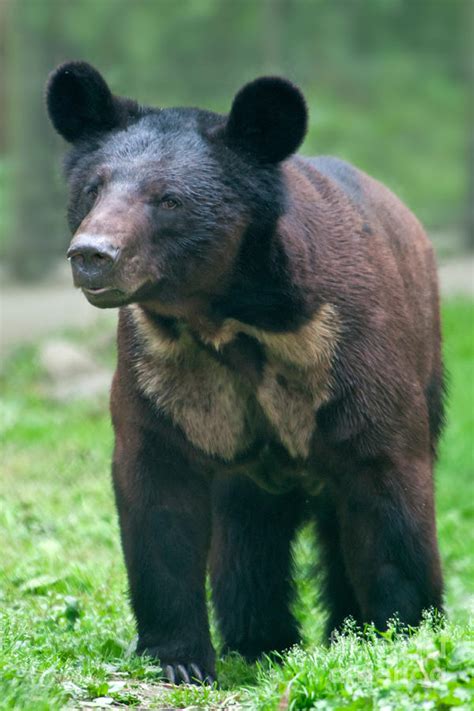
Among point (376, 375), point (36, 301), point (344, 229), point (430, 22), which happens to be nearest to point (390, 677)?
point (376, 375)

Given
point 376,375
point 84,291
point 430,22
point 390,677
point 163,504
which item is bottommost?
point 390,677

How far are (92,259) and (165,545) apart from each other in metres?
1.34

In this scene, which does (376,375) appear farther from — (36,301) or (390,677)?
(36,301)

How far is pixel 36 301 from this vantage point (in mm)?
18109

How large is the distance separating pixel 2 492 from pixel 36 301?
9.24m

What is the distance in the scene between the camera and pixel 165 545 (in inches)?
214

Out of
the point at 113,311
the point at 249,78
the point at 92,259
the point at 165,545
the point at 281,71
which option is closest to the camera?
the point at 92,259

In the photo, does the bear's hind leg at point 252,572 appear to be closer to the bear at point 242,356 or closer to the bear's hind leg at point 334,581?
the bear's hind leg at point 334,581

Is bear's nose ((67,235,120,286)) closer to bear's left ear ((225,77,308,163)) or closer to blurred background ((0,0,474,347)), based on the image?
bear's left ear ((225,77,308,163))

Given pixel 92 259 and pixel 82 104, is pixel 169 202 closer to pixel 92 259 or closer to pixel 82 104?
pixel 92 259

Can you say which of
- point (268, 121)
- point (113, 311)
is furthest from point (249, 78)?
point (268, 121)

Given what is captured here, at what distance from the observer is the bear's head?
4.93 meters

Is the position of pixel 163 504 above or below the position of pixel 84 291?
below

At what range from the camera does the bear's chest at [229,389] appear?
17.6ft
